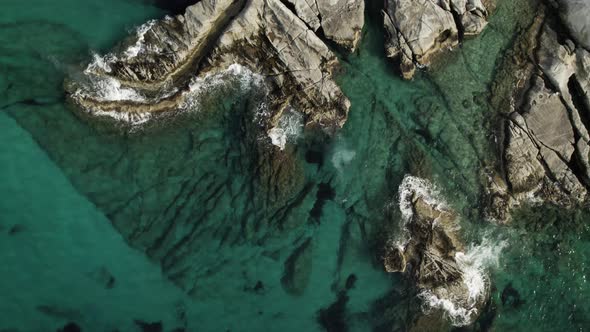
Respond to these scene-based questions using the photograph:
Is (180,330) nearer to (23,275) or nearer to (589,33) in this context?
(23,275)

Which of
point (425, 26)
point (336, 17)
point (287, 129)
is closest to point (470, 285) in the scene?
point (287, 129)

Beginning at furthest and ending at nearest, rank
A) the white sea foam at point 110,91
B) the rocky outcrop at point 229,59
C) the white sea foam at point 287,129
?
the white sea foam at point 287,129 < the white sea foam at point 110,91 < the rocky outcrop at point 229,59

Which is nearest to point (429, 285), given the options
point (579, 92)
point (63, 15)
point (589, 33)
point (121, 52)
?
point (579, 92)

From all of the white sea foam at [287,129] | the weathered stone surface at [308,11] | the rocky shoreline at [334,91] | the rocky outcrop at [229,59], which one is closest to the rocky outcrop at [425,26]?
the rocky shoreline at [334,91]

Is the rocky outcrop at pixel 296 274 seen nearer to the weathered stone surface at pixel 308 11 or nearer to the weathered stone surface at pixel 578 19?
the weathered stone surface at pixel 308 11

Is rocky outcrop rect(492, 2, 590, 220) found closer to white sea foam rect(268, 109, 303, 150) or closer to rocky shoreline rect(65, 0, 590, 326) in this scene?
rocky shoreline rect(65, 0, 590, 326)
